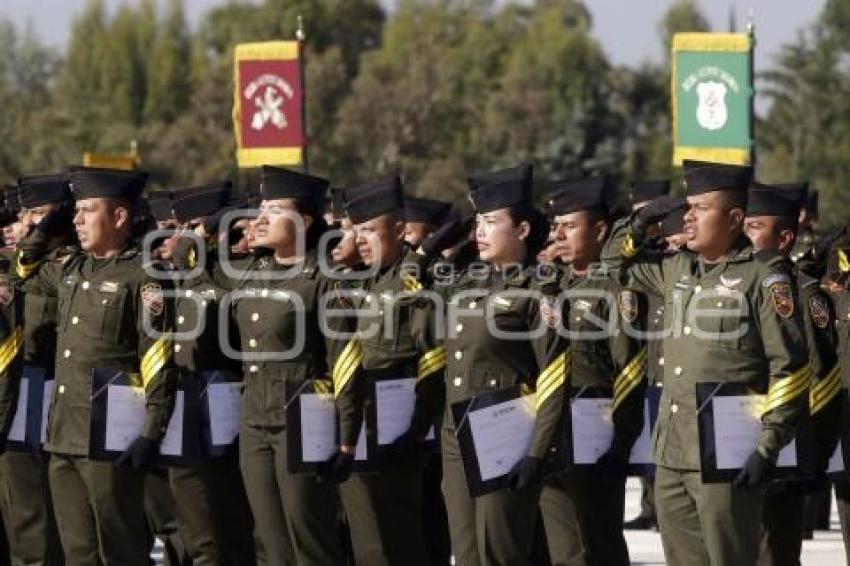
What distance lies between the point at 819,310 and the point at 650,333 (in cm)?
89

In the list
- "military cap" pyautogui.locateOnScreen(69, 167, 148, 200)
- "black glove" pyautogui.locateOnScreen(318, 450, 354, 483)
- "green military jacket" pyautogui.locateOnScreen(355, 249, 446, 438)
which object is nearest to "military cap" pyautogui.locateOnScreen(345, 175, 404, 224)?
"green military jacket" pyautogui.locateOnScreen(355, 249, 446, 438)

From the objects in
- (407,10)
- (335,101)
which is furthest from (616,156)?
(407,10)

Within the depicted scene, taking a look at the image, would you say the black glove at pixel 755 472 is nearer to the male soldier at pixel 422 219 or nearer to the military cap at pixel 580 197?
the military cap at pixel 580 197

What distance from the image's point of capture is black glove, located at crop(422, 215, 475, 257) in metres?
12.7

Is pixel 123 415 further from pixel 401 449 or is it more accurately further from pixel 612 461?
pixel 612 461

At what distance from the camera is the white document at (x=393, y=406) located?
11.6 m

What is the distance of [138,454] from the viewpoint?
11047 mm

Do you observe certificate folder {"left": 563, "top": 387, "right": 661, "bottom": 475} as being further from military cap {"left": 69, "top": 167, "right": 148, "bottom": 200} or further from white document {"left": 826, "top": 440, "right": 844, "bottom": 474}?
military cap {"left": 69, "top": 167, "right": 148, "bottom": 200}

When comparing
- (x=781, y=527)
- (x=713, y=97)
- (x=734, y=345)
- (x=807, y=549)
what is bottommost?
(x=807, y=549)

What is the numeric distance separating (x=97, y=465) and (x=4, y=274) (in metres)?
1.62

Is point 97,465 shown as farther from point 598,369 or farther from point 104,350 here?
point 598,369

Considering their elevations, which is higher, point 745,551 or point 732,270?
point 732,270

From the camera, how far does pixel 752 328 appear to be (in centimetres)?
1011

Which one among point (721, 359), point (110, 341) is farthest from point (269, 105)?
point (721, 359)
